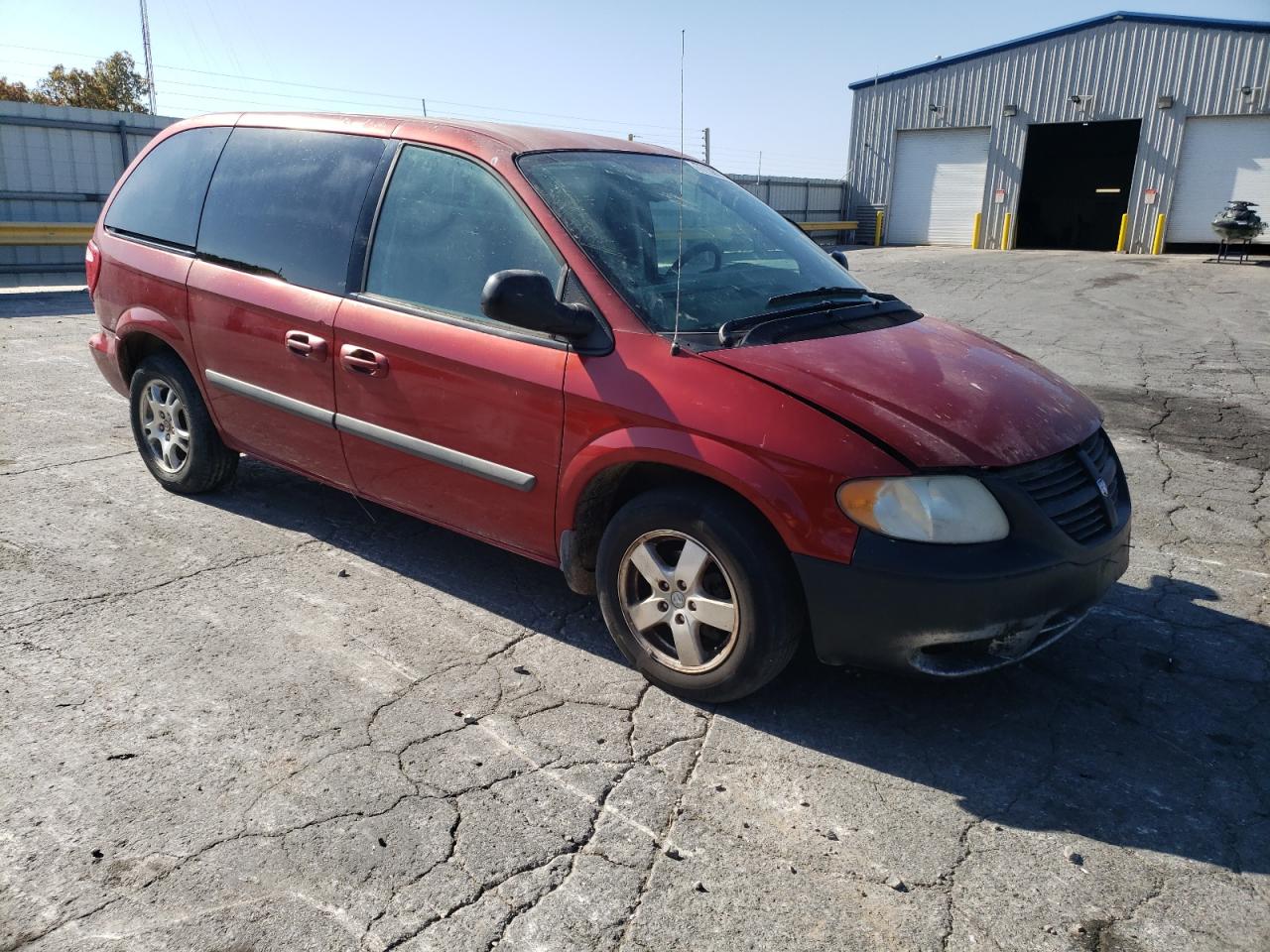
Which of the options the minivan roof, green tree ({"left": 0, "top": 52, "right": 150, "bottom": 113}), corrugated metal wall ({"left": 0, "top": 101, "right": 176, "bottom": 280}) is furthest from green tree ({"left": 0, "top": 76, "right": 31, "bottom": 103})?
the minivan roof

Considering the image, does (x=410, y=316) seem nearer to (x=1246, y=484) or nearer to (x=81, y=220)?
(x=1246, y=484)

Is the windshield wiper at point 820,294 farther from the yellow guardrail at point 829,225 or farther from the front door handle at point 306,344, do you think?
the yellow guardrail at point 829,225

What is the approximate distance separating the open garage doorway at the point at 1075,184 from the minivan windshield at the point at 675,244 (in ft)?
88.0

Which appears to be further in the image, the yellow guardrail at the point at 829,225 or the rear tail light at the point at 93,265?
the yellow guardrail at the point at 829,225

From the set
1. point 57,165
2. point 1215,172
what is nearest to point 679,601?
point 57,165

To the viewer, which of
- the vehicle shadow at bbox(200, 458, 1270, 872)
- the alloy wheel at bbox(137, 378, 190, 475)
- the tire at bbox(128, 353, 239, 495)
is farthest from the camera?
the alloy wheel at bbox(137, 378, 190, 475)

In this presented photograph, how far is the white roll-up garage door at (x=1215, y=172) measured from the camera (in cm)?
2389

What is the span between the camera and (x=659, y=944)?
2.18m

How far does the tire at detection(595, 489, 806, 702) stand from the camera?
2934 millimetres

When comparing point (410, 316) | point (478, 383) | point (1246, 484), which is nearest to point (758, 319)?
point (478, 383)

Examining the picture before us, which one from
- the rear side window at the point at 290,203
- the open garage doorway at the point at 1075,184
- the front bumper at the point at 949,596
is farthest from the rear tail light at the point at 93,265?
the open garage doorway at the point at 1075,184

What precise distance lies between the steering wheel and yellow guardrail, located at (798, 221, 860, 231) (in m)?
26.2

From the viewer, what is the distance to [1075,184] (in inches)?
1234

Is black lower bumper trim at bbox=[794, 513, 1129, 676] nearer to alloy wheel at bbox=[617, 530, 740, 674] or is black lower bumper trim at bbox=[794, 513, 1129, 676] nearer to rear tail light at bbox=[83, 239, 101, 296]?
alloy wheel at bbox=[617, 530, 740, 674]
